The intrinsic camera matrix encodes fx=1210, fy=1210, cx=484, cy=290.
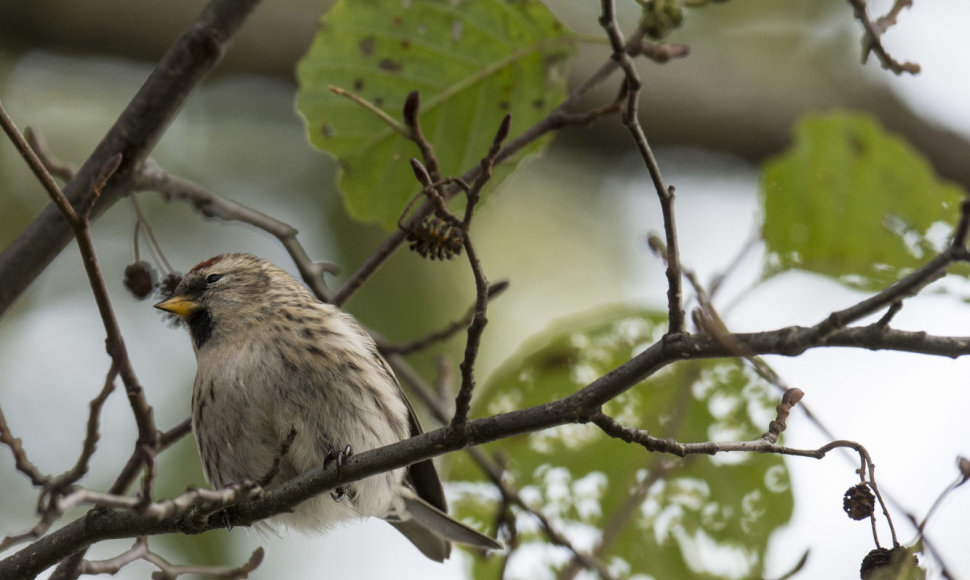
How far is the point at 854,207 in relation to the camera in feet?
13.0

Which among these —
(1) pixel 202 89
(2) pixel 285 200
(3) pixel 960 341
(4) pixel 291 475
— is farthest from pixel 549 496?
(1) pixel 202 89

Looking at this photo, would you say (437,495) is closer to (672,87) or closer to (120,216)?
(672,87)

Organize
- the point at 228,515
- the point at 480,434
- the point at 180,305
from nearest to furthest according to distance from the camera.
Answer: the point at 480,434, the point at 228,515, the point at 180,305

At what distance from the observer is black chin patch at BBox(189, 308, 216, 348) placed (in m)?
4.30

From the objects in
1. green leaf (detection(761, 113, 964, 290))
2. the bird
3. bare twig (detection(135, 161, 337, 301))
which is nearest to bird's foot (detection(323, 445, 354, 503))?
the bird

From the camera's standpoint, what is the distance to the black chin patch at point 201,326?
430 centimetres

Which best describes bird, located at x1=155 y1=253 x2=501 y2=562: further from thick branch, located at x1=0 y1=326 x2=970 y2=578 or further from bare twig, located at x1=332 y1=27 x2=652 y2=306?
thick branch, located at x1=0 y1=326 x2=970 y2=578

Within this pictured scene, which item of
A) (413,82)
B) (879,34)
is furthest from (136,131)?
(879,34)

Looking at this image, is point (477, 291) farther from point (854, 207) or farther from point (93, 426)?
point (854, 207)

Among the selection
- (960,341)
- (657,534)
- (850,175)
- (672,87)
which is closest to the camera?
(960,341)

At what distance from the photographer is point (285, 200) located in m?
7.45

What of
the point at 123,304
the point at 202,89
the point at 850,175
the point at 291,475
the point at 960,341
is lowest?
the point at 960,341

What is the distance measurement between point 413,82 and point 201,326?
1.20m

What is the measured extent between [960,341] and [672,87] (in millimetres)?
4320
